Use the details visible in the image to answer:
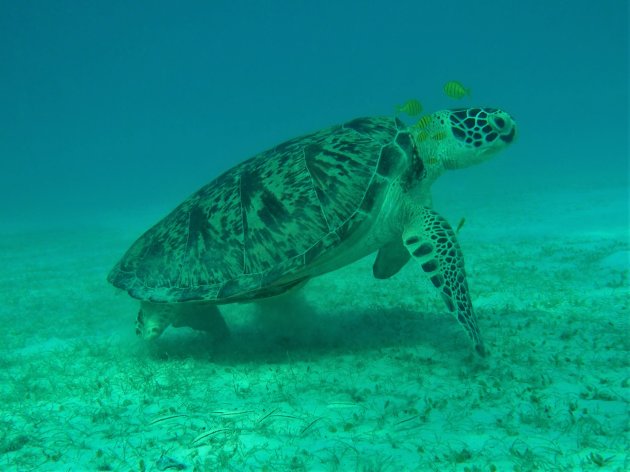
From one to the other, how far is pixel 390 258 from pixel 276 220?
67.3 inches

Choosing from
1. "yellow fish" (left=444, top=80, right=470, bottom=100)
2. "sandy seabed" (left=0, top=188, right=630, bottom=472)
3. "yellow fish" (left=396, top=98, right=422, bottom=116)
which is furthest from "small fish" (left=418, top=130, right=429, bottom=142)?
"yellow fish" (left=444, top=80, right=470, bottom=100)

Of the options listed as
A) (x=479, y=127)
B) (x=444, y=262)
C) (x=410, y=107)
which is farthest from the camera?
(x=410, y=107)

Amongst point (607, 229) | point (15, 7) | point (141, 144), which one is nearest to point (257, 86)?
point (141, 144)

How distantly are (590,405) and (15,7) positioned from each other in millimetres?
86173

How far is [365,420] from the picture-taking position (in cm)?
283

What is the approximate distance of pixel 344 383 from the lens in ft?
11.3

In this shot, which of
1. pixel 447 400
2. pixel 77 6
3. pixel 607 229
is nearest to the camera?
pixel 447 400

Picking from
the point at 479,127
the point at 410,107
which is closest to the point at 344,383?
the point at 479,127

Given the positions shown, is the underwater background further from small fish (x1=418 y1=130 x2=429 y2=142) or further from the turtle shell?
small fish (x1=418 y1=130 x2=429 y2=142)

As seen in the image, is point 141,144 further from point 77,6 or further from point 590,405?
point 590,405

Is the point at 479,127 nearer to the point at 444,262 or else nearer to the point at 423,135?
the point at 423,135

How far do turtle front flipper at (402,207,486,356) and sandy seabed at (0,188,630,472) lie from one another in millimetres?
349

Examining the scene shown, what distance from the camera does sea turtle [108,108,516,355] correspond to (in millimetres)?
4004

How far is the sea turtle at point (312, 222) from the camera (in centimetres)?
400
